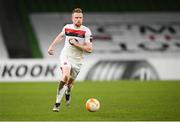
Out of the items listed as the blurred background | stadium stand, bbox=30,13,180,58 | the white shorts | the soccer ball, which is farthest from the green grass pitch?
stadium stand, bbox=30,13,180,58

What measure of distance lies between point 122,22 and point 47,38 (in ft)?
14.3

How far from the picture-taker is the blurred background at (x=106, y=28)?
1318 inches

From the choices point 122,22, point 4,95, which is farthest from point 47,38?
point 4,95

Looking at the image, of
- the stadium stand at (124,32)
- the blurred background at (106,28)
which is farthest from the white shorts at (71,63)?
the stadium stand at (124,32)

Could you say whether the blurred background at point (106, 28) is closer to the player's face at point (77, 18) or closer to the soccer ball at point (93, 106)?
the player's face at point (77, 18)

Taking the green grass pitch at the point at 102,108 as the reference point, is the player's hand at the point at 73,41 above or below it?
above

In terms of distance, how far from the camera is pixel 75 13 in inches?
536

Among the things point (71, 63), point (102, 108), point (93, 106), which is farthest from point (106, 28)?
point (93, 106)

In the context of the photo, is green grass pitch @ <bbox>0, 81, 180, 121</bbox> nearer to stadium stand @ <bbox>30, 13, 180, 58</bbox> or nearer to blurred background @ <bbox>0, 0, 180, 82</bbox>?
blurred background @ <bbox>0, 0, 180, 82</bbox>

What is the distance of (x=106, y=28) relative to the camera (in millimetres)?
35375

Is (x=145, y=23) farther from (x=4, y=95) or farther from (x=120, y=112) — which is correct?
(x=120, y=112)

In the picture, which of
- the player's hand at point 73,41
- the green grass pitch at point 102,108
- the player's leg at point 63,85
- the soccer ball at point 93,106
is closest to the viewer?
the green grass pitch at point 102,108

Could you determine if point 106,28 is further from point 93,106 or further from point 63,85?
point 93,106

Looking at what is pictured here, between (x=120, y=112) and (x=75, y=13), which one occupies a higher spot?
(x=75, y=13)
